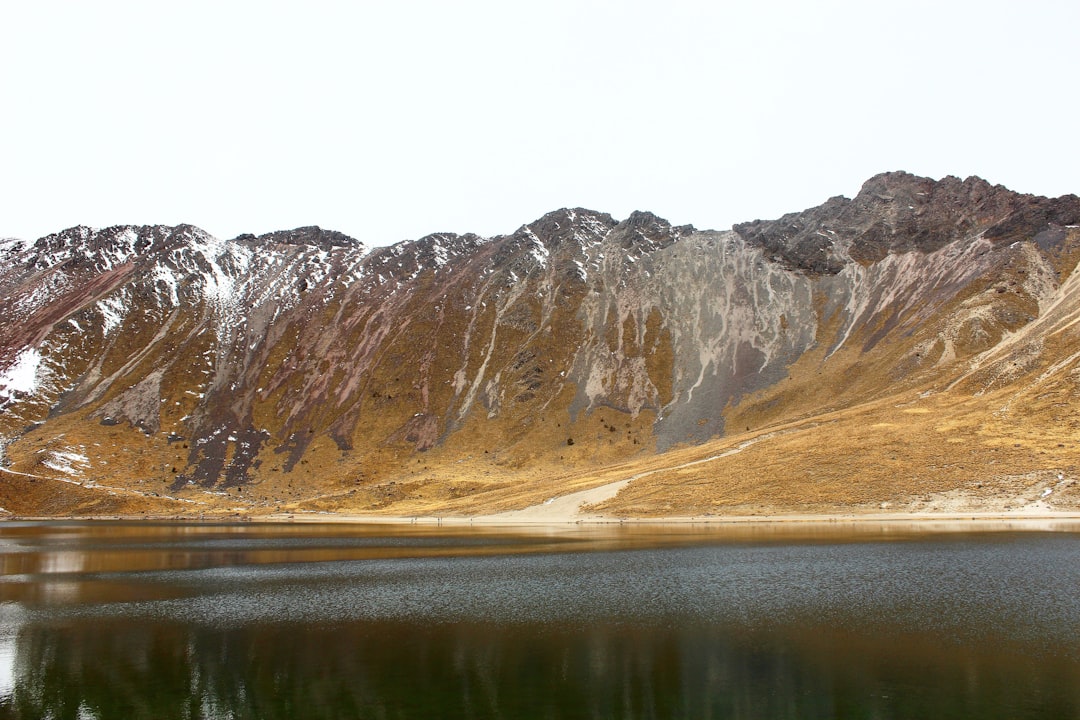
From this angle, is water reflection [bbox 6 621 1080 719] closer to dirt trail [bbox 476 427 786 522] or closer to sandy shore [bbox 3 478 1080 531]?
sandy shore [bbox 3 478 1080 531]

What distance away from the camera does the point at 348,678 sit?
2789 centimetres

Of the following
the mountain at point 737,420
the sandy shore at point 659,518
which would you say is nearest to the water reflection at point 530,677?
the sandy shore at point 659,518

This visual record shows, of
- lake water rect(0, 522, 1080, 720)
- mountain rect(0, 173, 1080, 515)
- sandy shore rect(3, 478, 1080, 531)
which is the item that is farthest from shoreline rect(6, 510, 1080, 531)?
lake water rect(0, 522, 1080, 720)

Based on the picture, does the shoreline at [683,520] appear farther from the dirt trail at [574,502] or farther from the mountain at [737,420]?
the mountain at [737,420]

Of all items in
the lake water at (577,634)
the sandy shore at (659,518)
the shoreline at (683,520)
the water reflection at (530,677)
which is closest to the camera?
the water reflection at (530,677)

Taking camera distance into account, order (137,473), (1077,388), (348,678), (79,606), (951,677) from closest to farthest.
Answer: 1. (951,677)
2. (348,678)
3. (79,606)
4. (1077,388)
5. (137,473)

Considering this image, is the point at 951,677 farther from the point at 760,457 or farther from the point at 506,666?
the point at 760,457

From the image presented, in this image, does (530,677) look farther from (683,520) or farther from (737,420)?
(737,420)

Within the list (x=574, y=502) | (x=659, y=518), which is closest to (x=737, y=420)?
(x=574, y=502)

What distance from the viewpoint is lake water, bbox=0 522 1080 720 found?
24.6m

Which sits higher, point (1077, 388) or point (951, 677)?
point (1077, 388)

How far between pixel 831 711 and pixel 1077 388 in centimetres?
9618

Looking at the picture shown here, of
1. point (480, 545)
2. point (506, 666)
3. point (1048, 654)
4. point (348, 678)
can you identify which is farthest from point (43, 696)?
point (480, 545)

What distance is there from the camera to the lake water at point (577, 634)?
80.6ft
